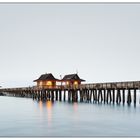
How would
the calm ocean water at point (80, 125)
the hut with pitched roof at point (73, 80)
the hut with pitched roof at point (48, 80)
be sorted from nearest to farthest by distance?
1. the calm ocean water at point (80, 125)
2. the hut with pitched roof at point (73, 80)
3. the hut with pitched roof at point (48, 80)

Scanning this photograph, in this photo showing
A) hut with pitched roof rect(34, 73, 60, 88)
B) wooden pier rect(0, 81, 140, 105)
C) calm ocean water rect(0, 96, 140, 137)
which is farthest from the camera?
hut with pitched roof rect(34, 73, 60, 88)

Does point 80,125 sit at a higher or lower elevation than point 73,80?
lower

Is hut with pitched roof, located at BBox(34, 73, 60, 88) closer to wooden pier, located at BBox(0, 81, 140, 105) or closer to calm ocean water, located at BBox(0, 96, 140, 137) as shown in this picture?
wooden pier, located at BBox(0, 81, 140, 105)

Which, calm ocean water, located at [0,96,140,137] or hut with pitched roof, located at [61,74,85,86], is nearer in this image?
calm ocean water, located at [0,96,140,137]

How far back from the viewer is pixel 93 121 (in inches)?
1428

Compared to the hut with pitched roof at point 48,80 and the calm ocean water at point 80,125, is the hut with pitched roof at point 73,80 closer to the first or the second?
the hut with pitched roof at point 48,80

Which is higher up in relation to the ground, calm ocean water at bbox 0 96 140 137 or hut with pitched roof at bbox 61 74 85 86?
hut with pitched roof at bbox 61 74 85 86

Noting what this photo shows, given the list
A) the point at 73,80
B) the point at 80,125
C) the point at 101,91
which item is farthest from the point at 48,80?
the point at 80,125

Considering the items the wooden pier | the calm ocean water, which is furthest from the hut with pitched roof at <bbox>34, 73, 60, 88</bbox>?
the calm ocean water

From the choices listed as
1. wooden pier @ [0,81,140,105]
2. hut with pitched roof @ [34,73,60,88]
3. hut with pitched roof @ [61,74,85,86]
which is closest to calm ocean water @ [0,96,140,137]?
wooden pier @ [0,81,140,105]

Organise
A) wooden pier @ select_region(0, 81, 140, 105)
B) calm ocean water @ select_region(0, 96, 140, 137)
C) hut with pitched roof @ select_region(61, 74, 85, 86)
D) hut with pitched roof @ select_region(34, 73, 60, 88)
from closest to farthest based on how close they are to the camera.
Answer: calm ocean water @ select_region(0, 96, 140, 137) < wooden pier @ select_region(0, 81, 140, 105) < hut with pitched roof @ select_region(61, 74, 85, 86) < hut with pitched roof @ select_region(34, 73, 60, 88)

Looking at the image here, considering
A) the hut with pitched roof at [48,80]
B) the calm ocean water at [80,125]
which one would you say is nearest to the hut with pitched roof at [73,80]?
the hut with pitched roof at [48,80]

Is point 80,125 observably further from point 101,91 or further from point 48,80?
point 48,80

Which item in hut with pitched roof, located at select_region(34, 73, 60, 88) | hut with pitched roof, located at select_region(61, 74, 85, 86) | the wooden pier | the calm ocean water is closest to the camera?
the calm ocean water
